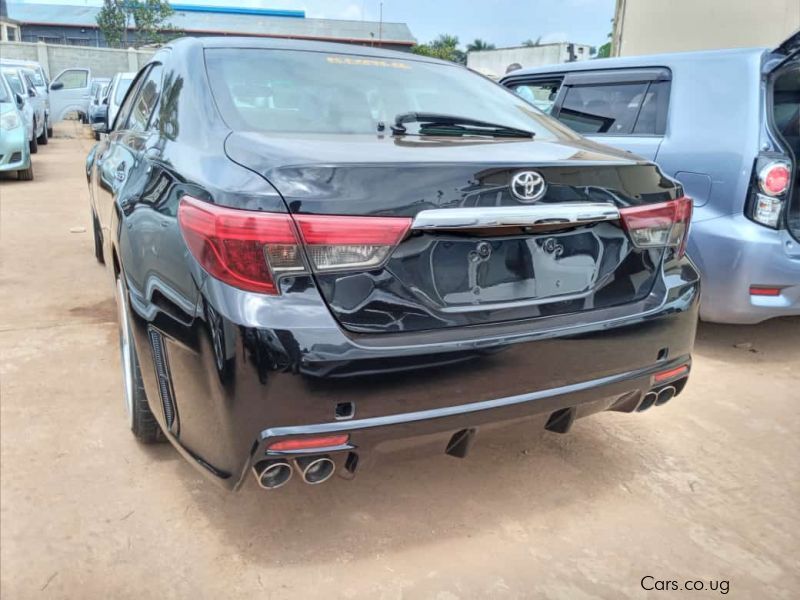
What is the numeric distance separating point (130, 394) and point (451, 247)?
1539 millimetres

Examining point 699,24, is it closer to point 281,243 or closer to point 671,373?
point 671,373

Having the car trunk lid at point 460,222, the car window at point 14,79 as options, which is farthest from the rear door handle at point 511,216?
the car window at point 14,79

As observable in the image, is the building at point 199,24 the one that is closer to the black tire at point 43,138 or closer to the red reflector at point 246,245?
the black tire at point 43,138

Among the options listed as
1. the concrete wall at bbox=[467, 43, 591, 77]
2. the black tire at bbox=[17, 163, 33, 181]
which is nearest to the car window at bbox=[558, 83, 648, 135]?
the black tire at bbox=[17, 163, 33, 181]

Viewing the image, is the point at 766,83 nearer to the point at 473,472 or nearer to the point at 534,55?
the point at 473,472

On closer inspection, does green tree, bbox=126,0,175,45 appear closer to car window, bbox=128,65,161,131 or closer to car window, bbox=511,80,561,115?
car window, bbox=511,80,561,115

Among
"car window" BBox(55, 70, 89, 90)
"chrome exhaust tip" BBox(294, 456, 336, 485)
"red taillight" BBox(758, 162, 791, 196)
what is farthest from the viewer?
"car window" BBox(55, 70, 89, 90)

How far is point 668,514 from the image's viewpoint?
2.42 metres

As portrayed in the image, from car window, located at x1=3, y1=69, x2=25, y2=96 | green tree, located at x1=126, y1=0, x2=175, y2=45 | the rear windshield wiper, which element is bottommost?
car window, located at x1=3, y1=69, x2=25, y2=96

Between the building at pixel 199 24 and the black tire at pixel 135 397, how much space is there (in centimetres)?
5066

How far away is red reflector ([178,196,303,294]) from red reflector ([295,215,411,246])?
1.7 inches

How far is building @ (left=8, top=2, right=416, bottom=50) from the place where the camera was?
50.8m

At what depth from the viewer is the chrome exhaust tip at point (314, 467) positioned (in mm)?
1787

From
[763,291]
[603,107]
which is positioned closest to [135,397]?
[763,291]
